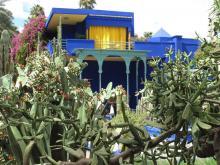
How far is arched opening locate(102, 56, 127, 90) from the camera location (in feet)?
86.9

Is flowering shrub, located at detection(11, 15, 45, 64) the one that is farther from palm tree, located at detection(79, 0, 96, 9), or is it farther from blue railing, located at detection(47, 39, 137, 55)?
palm tree, located at detection(79, 0, 96, 9)

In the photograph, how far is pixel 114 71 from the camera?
87.5 feet

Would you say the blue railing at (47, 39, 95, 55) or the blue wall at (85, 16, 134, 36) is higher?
the blue wall at (85, 16, 134, 36)

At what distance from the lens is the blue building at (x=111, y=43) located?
24906mm

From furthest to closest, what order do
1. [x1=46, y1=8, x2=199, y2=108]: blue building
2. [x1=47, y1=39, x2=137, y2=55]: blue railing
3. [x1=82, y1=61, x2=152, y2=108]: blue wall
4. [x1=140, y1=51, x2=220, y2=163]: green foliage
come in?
[x1=82, y1=61, x2=152, y2=108]: blue wall → [x1=46, y1=8, x2=199, y2=108]: blue building → [x1=47, y1=39, x2=137, y2=55]: blue railing → [x1=140, y1=51, x2=220, y2=163]: green foliage

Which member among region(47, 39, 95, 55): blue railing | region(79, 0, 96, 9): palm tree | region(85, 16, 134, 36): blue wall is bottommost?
region(47, 39, 95, 55): blue railing

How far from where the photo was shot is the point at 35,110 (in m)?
1.75

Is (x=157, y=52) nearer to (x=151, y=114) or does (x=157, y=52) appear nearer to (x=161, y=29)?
(x=161, y=29)

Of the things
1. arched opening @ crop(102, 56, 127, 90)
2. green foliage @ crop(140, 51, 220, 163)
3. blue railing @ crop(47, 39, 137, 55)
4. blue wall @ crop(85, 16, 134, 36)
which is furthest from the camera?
blue wall @ crop(85, 16, 134, 36)

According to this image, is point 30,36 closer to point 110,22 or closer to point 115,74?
point 110,22

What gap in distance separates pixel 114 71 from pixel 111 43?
1.76 m

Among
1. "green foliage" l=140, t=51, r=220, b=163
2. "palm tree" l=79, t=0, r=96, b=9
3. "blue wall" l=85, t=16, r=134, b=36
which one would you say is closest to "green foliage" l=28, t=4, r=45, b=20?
"palm tree" l=79, t=0, r=96, b=9

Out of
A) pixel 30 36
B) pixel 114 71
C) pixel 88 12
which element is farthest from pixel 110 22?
pixel 30 36

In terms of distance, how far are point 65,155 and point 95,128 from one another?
0.22 metres
